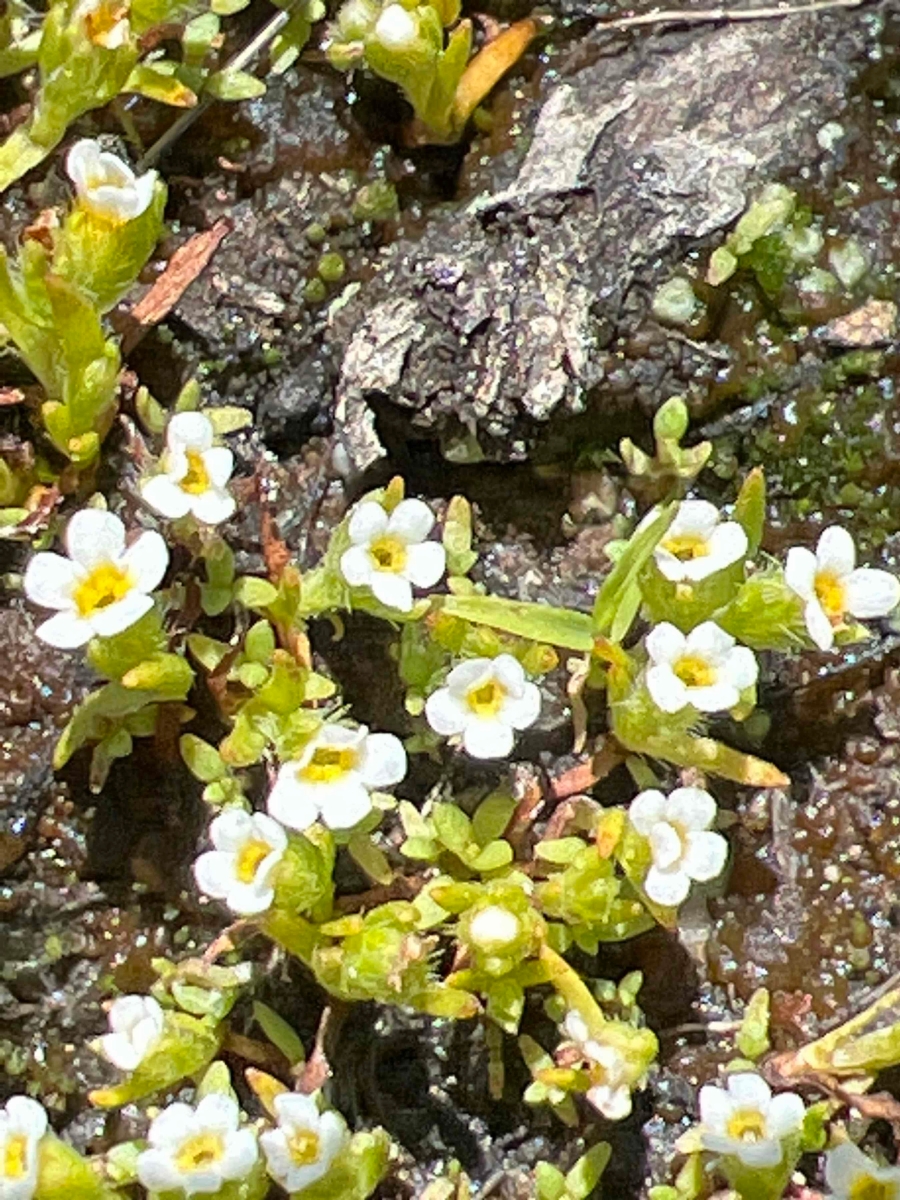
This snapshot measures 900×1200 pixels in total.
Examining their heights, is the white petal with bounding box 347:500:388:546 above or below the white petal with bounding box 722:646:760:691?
above

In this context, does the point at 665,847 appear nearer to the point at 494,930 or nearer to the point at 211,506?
the point at 494,930

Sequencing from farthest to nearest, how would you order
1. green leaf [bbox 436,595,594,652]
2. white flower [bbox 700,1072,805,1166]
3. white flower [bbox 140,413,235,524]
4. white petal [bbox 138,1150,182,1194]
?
1. green leaf [bbox 436,595,594,652]
2. white flower [bbox 140,413,235,524]
3. white flower [bbox 700,1072,805,1166]
4. white petal [bbox 138,1150,182,1194]

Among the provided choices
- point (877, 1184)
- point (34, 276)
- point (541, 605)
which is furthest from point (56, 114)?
point (877, 1184)

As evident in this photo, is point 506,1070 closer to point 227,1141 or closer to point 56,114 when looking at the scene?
point 227,1141

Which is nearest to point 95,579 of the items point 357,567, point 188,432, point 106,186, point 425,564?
point 188,432

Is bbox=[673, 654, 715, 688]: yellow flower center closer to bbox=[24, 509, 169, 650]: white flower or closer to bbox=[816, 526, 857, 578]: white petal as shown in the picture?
bbox=[816, 526, 857, 578]: white petal

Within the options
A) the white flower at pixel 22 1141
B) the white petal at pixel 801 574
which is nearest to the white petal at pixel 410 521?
the white petal at pixel 801 574

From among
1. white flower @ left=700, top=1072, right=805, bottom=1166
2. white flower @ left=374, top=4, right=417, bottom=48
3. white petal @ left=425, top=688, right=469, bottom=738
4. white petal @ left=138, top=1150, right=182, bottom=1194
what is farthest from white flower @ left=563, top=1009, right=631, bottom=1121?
white flower @ left=374, top=4, right=417, bottom=48

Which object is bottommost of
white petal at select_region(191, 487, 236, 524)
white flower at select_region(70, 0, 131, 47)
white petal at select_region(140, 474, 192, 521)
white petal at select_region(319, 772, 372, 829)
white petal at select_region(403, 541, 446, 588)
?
white petal at select_region(319, 772, 372, 829)
